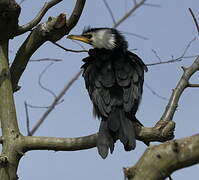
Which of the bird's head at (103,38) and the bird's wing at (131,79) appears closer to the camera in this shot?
the bird's wing at (131,79)

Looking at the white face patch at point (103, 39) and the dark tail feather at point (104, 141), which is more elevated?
the white face patch at point (103, 39)

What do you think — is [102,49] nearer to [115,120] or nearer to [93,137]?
[115,120]

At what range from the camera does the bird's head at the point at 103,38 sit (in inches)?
227

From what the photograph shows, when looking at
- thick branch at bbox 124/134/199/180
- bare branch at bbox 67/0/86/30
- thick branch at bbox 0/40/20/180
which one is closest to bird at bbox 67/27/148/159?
thick branch at bbox 0/40/20/180

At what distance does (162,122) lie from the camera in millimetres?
3764

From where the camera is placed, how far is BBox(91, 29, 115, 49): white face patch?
5762 mm

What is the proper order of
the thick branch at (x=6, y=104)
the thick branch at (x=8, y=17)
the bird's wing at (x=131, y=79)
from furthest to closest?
the bird's wing at (x=131, y=79), the thick branch at (x=8, y=17), the thick branch at (x=6, y=104)

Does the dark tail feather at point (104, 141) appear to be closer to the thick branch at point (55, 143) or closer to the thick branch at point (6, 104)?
the thick branch at point (55, 143)

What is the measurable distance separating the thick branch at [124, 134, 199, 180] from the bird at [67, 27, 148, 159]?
6.01 feet

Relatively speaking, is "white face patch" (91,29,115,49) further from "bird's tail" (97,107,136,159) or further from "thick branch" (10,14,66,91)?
"thick branch" (10,14,66,91)

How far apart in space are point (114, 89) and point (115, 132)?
0.52 m

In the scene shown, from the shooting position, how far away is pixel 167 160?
2217 mm

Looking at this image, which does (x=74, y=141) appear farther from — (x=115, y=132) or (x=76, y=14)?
(x=76, y=14)

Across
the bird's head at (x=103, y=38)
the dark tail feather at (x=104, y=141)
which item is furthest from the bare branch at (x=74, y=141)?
the bird's head at (x=103, y=38)
